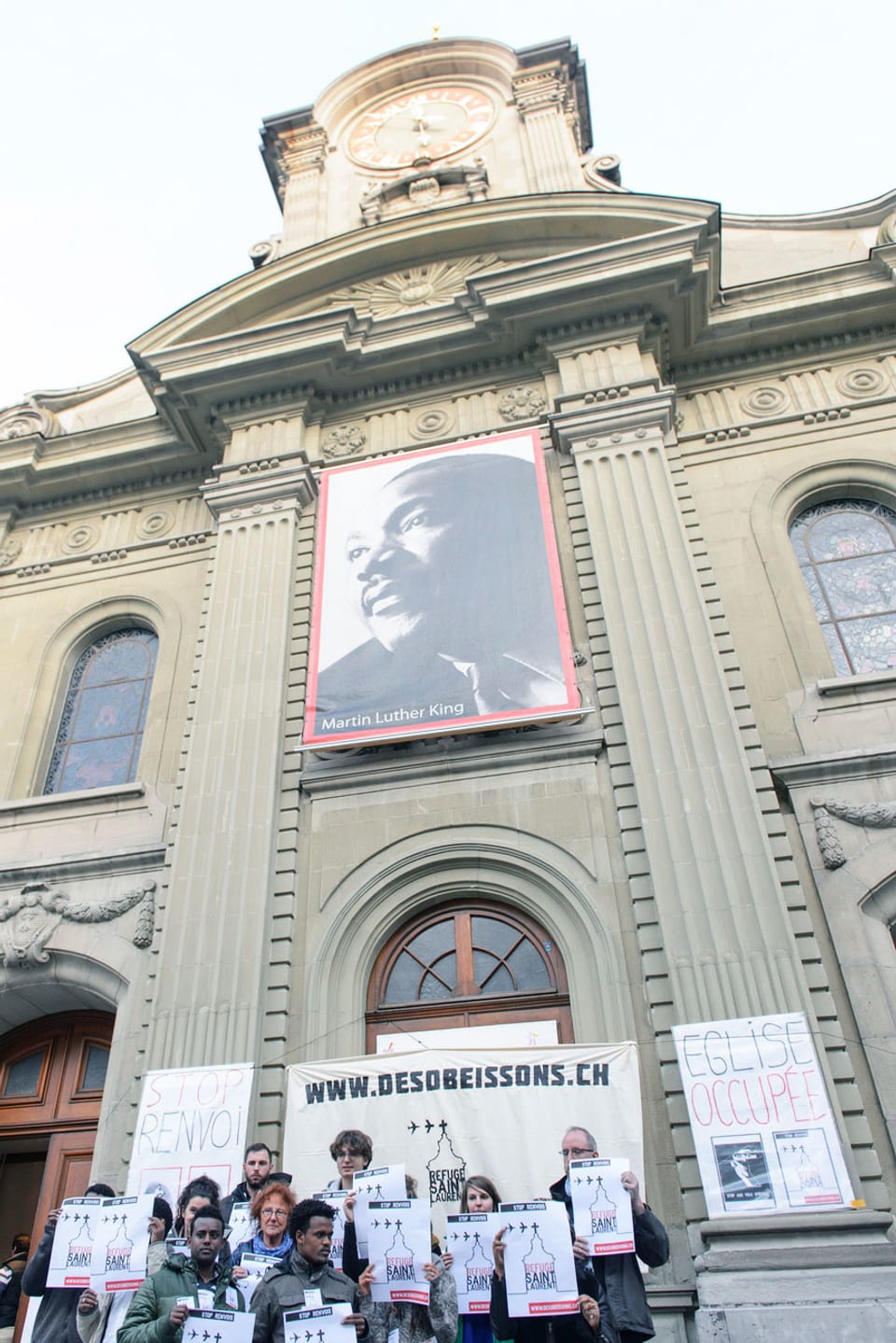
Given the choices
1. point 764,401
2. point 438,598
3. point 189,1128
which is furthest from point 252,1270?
→ point 764,401

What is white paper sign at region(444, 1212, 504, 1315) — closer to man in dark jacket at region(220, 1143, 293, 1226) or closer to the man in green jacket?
the man in green jacket

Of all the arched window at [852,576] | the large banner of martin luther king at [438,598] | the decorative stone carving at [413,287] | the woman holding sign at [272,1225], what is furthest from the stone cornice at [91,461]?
the woman holding sign at [272,1225]

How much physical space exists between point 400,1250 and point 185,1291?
1.17 metres

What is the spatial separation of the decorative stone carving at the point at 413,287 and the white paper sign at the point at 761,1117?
11.6m

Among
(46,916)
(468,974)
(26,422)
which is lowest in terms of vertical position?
(468,974)

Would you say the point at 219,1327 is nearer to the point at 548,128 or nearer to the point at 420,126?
the point at 548,128

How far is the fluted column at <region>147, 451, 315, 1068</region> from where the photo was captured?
31.1 feet

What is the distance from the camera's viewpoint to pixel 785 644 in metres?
11.3

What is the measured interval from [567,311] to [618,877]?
8031 mm

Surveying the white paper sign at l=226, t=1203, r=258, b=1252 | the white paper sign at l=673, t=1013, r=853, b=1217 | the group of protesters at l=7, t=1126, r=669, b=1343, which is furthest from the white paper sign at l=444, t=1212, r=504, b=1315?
the white paper sign at l=673, t=1013, r=853, b=1217

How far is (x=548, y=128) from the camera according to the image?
18531 mm

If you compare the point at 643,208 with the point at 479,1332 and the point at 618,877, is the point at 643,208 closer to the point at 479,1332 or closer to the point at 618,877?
the point at 618,877

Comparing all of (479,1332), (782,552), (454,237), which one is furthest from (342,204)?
(479,1332)

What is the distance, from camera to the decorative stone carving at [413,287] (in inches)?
608
